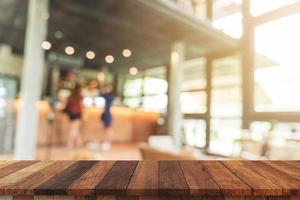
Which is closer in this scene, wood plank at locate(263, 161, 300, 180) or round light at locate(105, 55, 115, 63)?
wood plank at locate(263, 161, 300, 180)

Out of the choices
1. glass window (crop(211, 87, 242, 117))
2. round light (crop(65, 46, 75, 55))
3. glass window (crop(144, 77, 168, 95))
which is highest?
round light (crop(65, 46, 75, 55))

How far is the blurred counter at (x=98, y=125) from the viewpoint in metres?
5.77

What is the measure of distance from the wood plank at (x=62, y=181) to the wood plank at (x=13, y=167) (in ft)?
0.59

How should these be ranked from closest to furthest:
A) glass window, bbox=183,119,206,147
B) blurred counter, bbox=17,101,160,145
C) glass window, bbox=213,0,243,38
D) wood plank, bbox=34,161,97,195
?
wood plank, bbox=34,161,97,195 → glass window, bbox=213,0,243,38 → blurred counter, bbox=17,101,160,145 → glass window, bbox=183,119,206,147

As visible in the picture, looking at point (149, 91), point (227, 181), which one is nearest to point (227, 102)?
point (149, 91)

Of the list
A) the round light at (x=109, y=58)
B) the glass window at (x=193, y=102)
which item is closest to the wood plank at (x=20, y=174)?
the glass window at (x=193, y=102)

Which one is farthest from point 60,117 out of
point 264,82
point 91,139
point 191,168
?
point 191,168

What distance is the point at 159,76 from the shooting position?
28.2 ft

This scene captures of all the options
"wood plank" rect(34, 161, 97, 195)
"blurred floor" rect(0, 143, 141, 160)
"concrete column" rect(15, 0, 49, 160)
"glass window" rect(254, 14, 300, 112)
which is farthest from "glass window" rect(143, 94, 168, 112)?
"wood plank" rect(34, 161, 97, 195)

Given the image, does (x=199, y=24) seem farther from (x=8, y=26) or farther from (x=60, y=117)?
(x=8, y=26)

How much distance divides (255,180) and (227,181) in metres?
0.09

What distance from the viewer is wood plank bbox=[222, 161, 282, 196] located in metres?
0.71

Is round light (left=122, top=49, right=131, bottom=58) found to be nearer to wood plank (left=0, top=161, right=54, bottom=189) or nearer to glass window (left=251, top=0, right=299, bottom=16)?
glass window (left=251, top=0, right=299, bottom=16)

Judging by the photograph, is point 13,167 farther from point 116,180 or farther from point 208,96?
point 208,96
